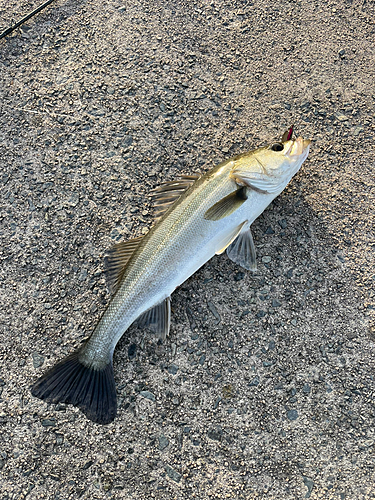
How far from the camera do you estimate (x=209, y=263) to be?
120 inches

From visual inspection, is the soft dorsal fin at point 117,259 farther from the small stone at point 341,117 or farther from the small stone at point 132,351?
the small stone at point 341,117

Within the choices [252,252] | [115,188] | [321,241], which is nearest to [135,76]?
→ [115,188]

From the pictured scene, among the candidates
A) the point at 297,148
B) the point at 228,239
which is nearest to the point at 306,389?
the point at 228,239

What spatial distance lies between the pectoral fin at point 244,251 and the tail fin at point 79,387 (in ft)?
3.79

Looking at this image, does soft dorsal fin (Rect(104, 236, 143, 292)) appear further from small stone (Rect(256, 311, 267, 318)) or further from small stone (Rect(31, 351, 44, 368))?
small stone (Rect(256, 311, 267, 318))

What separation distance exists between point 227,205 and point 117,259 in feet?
2.83

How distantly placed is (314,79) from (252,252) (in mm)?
1662

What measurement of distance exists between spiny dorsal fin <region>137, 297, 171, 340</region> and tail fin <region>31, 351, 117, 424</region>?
0.36 metres

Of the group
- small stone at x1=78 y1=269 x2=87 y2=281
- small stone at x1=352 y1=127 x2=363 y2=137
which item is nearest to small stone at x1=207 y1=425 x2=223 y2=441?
small stone at x1=78 y1=269 x2=87 y2=281

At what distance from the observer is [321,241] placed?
3078mm

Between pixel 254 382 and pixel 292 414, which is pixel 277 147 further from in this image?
pixel 292 414

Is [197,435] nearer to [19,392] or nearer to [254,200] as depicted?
[19,392]

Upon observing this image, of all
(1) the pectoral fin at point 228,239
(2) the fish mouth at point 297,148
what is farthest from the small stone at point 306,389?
(2) the fish mouth at point 297,148

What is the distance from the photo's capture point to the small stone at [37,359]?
2906 millimetres
